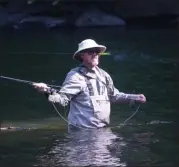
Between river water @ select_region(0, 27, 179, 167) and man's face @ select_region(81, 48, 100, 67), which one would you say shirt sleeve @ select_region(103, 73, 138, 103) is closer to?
man's face @ select_region(81, 48, 100, 67)

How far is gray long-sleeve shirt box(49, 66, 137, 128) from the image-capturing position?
10.9 m

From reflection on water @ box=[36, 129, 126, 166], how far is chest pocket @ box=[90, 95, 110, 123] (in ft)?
0.86

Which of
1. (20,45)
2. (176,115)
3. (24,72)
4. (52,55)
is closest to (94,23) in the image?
(20,45)

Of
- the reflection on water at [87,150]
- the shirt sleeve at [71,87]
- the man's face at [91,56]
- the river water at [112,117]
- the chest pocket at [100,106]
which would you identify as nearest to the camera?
the reflection on water at [87,150]

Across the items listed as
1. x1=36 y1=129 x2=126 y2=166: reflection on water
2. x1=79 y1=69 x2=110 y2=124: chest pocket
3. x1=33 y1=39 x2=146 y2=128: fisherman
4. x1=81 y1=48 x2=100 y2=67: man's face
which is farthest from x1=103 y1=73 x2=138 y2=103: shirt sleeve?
x1=36 y1=129 x2=126 y2=166: reflection on water

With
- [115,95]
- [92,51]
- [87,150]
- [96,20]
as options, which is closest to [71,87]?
[92,51]

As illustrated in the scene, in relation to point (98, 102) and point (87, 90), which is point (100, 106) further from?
point (87, 90)

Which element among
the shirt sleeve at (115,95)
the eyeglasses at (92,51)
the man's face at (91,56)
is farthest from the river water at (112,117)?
the eyeglasses at (92,51)

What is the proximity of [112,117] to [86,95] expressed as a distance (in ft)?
8.77

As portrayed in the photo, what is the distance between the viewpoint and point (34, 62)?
78.7ft

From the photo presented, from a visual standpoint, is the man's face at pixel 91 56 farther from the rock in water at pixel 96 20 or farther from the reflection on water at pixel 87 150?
the rock in water at pixel 96 20

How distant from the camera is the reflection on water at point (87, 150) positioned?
10.0 metres

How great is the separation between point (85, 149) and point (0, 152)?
129cm

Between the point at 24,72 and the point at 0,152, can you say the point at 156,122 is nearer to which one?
the point at 0,152
